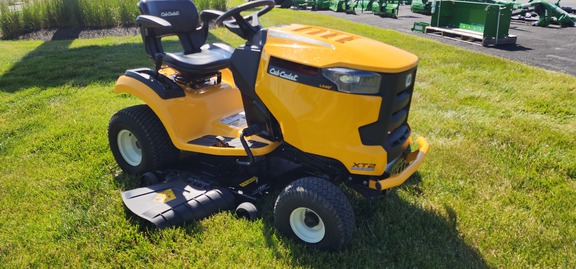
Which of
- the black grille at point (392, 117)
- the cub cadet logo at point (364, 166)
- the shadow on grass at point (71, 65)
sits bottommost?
the shadow on grass at point (71, 65)

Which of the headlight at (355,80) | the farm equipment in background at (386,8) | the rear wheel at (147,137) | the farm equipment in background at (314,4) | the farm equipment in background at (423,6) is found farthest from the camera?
the farm equipment in background at (314,4)

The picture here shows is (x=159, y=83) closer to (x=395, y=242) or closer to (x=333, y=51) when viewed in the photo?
(x=333, y=51)

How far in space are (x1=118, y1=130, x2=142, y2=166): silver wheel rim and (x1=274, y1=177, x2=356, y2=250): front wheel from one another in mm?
1505

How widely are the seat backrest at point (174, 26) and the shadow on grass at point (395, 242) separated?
1565mm

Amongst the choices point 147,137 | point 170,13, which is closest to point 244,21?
point 170,13

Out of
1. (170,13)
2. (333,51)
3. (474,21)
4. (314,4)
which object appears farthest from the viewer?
(314,4)

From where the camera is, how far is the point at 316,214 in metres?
2.45

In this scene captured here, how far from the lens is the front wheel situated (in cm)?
237

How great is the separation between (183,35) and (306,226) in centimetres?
204

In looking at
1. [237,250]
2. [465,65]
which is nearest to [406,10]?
[465,65]

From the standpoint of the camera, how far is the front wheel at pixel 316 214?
7.76ft

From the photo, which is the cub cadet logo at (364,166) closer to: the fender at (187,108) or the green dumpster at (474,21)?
the fender at (187,108)

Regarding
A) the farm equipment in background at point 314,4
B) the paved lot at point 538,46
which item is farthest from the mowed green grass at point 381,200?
the farm equipment in background at point 314,4

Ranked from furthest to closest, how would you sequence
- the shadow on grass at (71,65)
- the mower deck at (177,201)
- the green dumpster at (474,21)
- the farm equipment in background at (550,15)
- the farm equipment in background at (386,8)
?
the farm equipment in background at (386,8)
the farm equipment in background at (550,15)
the green dumpster at (474,21)
the shadow on grass at (71,65)
the mower deck at (177,201)
